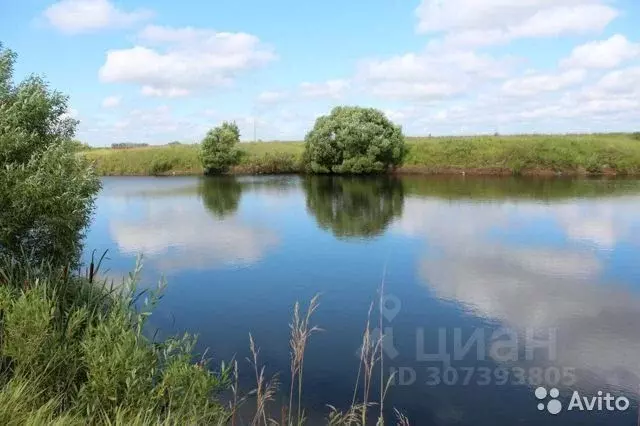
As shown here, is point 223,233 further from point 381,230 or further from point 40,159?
point 40,159

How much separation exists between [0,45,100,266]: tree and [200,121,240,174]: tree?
2316 inches

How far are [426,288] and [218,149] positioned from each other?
2341 inches

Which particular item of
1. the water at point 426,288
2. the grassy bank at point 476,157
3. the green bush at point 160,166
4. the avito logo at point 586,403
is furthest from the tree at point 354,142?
the avito logo at point 586,403

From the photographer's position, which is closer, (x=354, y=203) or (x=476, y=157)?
(x=354, y=203)

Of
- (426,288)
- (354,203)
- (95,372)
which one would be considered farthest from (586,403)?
(354,203)

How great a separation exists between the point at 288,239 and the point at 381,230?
6.19m

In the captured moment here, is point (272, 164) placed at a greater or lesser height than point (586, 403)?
greater

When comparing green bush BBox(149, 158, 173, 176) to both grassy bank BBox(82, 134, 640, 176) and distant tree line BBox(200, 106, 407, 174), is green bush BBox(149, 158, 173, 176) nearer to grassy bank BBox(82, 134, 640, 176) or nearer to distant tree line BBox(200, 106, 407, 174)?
grassy bank BBox(82, 134, 640, 176)

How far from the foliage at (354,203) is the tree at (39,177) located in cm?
1853

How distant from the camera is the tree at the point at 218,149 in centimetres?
7519

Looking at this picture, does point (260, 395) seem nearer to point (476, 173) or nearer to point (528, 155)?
point (476, 173)

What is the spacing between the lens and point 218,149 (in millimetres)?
75500

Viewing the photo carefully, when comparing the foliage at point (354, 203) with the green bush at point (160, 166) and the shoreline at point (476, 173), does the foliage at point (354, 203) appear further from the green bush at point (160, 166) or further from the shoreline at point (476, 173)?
the green bush at point (160, 166)

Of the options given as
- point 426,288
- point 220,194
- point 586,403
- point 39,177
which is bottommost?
point 586,403
